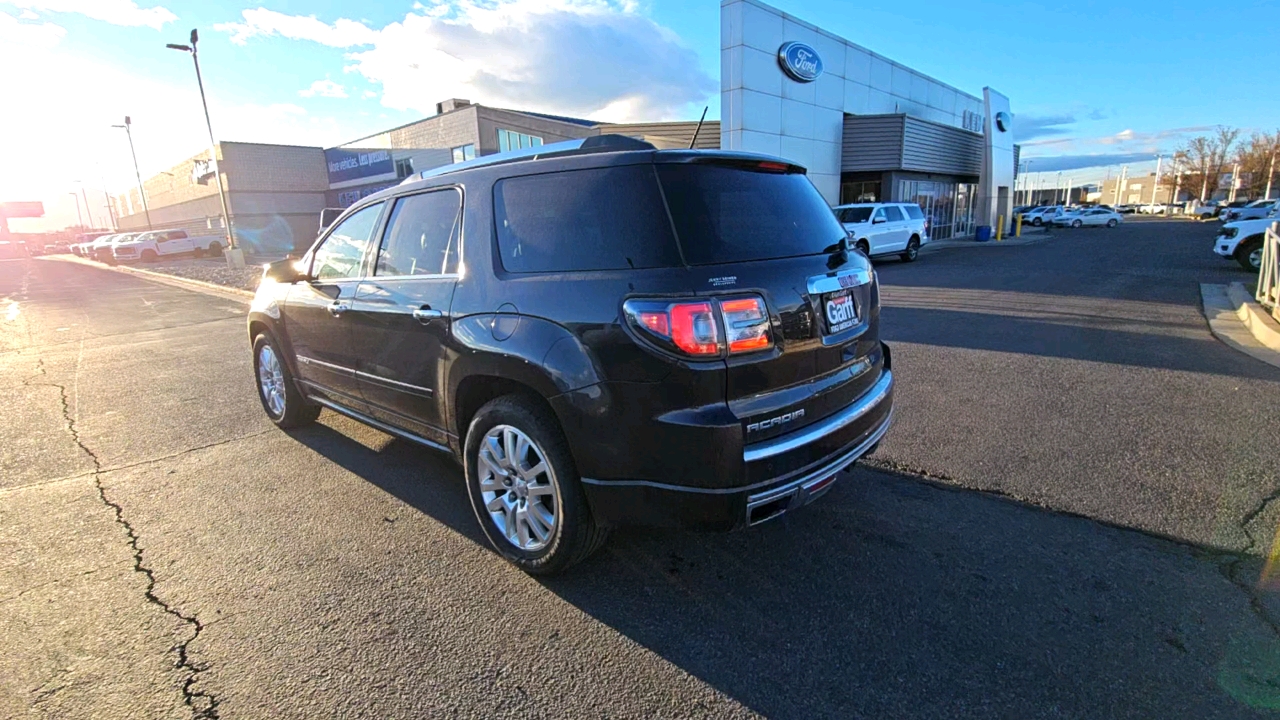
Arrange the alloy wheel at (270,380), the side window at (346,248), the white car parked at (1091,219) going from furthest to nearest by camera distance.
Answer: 1. the white car parked at (1091,219)
2. the alloy wheel at (270,380)
3. the side window at (346,248)

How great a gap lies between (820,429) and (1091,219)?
58.2 m

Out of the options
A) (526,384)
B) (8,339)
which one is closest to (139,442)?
(526,384)

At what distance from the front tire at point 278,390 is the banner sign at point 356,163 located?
129ft

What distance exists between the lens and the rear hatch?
2371 mm

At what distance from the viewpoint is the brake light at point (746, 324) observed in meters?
2.30

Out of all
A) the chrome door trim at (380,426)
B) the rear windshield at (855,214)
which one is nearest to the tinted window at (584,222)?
the chrome door trim at (380,426)

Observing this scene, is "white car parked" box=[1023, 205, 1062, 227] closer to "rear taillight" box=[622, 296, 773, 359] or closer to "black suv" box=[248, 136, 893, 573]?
"black suv" box=[248, 136, 893, 573]

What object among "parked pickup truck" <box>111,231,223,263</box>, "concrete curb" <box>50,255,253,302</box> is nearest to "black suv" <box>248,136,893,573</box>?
"concrete curb" <box>50,255,253,302</box>

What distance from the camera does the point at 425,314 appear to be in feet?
10.4

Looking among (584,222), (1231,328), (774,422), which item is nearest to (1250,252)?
(1231,328)

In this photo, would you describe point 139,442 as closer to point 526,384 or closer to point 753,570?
point 526,384

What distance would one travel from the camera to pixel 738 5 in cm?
1967

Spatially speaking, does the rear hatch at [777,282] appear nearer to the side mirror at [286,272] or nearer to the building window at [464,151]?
the side mirror at [286,272]

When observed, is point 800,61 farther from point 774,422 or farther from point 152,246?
point 152,246
